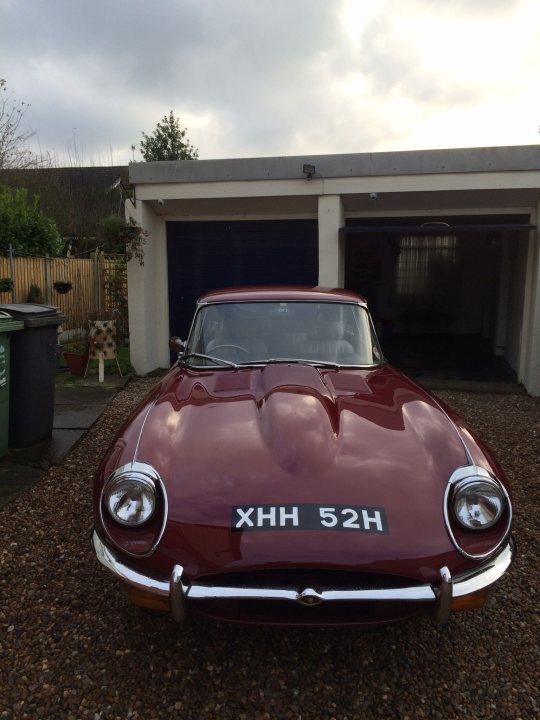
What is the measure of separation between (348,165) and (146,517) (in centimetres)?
680

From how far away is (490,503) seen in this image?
2143 millimetres

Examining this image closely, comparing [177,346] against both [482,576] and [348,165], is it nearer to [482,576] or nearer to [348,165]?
[482,576]

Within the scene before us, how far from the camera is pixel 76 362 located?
8.33 metres

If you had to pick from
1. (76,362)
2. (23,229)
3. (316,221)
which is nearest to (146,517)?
(76,362)

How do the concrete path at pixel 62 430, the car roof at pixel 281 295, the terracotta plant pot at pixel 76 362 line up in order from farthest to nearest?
the terracotta plant pot at pixel 76 362 < the concrete path at pixel 62 430 < the car roof at pixel 281 295

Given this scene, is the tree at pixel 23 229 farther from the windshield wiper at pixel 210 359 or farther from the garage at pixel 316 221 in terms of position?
the windshield wiper at pixel 210 359

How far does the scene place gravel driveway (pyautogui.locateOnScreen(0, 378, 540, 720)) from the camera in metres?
2.04

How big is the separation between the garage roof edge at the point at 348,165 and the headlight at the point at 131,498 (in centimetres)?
657

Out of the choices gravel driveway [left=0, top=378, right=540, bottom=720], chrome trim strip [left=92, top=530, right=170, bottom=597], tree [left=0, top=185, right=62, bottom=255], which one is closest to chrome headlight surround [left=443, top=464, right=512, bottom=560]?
gravel driveway [left=0, top=378, right=540, bottom=720]

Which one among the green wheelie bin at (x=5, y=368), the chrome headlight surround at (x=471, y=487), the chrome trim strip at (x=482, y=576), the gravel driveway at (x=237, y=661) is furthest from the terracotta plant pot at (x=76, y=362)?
the chrome trim strip at (x=482, y=576)

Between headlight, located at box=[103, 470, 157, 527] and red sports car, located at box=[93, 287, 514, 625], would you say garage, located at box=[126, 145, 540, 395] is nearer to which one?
red sports car, located at box=[93, 287, 514, 625]

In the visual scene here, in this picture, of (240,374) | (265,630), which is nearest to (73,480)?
(240,374)

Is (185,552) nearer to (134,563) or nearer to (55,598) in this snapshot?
(134,563)

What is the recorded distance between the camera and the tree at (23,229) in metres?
10.2
